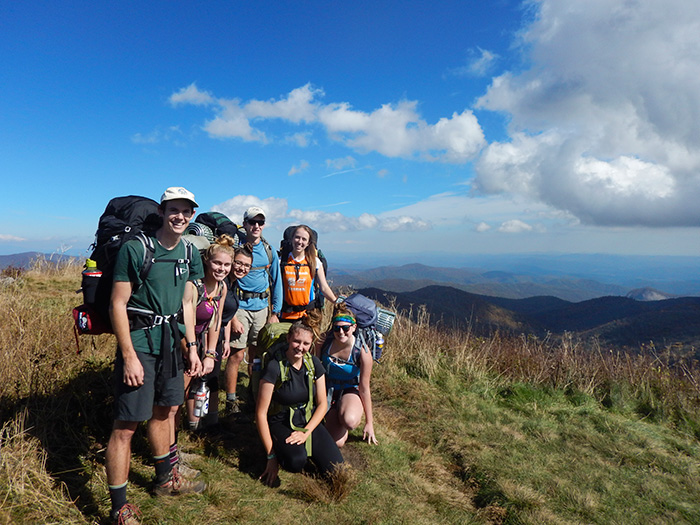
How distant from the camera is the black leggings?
3225 millimetres

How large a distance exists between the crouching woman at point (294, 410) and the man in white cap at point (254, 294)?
0.84m

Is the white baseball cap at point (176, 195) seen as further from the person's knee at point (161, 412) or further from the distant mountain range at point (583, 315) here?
the distant mountain range at point (583, 315)

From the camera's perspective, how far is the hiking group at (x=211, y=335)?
227cm

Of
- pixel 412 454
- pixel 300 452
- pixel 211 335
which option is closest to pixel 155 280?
pixel 211 335

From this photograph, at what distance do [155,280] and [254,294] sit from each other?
6.15 ft

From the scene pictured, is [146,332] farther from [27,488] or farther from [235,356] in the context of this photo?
[235,356]

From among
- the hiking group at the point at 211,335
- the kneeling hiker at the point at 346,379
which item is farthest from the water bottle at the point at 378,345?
the kneeling hiker at the point at 346,379

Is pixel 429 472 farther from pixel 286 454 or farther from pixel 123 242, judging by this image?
pixel 123 242

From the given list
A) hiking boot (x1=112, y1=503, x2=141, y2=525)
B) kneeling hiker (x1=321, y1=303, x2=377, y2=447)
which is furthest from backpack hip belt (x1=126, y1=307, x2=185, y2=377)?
kneeling hiker (x1=321, y1=303, x2=377, y2=447)

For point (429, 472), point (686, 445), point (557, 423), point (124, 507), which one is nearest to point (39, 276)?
point (124, 507)

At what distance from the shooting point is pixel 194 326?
289 centimetres

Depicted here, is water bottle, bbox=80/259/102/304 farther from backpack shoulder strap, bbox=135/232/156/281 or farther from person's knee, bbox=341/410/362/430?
person's knee, bbox=341/410/362/430

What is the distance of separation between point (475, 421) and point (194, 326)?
12.2ft

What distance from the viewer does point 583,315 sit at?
7981 centimetres
